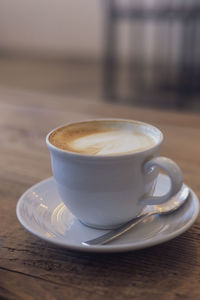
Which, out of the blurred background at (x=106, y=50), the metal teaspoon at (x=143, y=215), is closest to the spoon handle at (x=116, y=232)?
the metal teaspoon at (x=143, y=215)

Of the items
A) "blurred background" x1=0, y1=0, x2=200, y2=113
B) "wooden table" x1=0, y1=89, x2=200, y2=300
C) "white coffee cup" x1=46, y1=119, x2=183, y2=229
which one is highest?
"white coffee cup" x1=46, y1=119, x2=183, y2=229

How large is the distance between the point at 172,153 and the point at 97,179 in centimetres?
28

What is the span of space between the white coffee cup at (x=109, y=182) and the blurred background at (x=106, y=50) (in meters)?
1.72

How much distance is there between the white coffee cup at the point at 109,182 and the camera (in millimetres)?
356

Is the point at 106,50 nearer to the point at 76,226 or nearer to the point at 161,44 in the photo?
the point at 161,44

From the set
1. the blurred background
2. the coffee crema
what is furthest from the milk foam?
the blurred background

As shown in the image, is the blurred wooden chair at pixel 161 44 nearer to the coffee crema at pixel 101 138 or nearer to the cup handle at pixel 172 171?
the coffee crema at pixel 101 138

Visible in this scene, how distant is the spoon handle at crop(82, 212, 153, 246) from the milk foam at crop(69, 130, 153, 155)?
7 centimetres

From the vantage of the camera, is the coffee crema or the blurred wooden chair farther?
the blurred wooden chair

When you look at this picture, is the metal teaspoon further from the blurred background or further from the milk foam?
the blurred background

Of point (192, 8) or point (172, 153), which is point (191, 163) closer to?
point (172, 153)

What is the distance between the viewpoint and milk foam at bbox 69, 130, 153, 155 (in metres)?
0.40

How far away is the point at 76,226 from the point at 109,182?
0.07m

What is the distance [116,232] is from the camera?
14.6 inches
